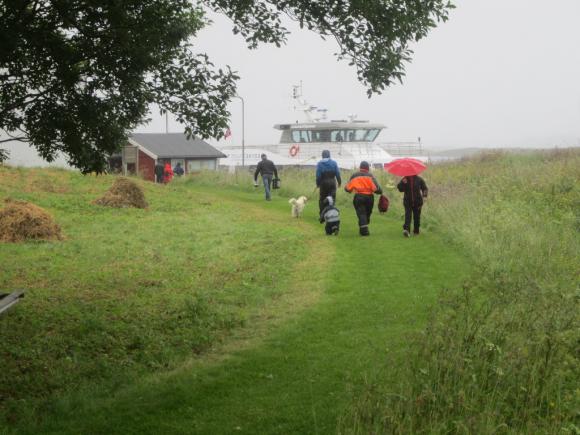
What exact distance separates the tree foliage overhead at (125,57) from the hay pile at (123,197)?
1402 centimetres

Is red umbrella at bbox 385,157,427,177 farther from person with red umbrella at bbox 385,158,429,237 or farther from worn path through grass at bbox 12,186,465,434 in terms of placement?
worn path through grass at bbox 12,186,465,434

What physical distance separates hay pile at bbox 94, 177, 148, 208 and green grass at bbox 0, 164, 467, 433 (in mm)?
4566

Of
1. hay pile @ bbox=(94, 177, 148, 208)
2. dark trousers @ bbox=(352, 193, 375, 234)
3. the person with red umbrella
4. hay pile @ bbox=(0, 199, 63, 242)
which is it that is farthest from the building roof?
the person with red umbrella

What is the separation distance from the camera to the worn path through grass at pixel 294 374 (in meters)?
6.89

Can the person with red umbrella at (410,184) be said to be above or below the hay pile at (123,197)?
above

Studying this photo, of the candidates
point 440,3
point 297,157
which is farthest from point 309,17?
Result: point 297,157

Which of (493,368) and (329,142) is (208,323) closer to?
(493,368)

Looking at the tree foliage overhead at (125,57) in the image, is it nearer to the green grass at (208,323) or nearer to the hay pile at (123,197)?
the green grass at (208,323)

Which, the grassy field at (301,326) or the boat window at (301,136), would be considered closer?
the grassy field at (301,326)

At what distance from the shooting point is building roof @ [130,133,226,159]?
56.1 meters

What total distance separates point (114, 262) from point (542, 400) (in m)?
10.3

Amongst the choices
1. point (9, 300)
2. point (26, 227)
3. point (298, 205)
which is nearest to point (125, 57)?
point (9, 300)

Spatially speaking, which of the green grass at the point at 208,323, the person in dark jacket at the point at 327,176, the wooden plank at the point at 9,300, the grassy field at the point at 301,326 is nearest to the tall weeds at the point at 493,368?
the grassy field at the point at 301,326

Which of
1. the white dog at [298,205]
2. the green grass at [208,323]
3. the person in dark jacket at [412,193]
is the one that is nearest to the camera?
the green grass at [208,323]
